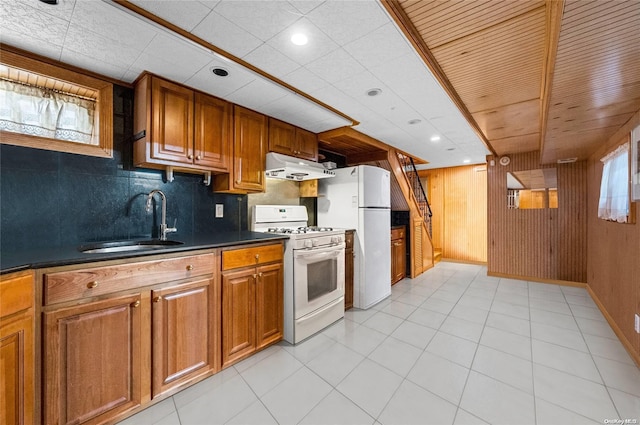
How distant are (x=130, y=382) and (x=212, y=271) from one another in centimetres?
76

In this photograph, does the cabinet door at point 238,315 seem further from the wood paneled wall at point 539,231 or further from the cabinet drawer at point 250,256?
the wood paneled wall at point 539,231

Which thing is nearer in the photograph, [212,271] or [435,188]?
[212,271]

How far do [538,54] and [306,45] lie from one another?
163cm

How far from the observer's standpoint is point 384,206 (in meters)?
3.62

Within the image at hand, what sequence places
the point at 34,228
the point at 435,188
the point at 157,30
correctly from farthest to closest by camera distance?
the point at 435,188
the point at 34,228
the point at 157,30

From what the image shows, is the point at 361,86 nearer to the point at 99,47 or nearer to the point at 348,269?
the point at 99,47

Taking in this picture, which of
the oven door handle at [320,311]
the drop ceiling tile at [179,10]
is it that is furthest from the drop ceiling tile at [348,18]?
the oven door handle at [320,311]

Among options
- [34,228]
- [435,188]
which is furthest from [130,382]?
[435,188]

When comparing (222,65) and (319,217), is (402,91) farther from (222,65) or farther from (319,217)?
(319,217)

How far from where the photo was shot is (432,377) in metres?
1.89

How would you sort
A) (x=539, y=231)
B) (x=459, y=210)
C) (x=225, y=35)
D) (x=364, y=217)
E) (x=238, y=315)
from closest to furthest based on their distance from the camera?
(x=225, y=35) → (x=238, y=315) → (x=364, y=217) → (x=539, y=231) → (x=459, y=210)

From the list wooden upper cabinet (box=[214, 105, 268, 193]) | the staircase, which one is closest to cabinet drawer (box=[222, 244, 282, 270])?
wooden upper cabinet (box=[214, 105, 268, 193])

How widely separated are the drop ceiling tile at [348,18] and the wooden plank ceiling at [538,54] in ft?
0.26

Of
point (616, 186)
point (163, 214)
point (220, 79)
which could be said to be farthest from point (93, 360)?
point (616, 186)
